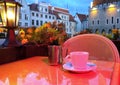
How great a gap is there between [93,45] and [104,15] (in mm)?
2451

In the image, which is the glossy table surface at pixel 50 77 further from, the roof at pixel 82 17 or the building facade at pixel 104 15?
the roof at pixel 82 17

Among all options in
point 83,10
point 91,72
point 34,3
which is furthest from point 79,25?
point 91,72

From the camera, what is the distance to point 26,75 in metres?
0.86

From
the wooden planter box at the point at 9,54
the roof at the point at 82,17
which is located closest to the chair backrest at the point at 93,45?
the wooden planter box at the point at 9,54

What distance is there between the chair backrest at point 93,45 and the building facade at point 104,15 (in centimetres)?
228

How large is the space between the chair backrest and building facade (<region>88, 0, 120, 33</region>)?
2.28 meters

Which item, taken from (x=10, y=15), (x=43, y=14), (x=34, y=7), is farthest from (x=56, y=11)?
(x=10, y=15)

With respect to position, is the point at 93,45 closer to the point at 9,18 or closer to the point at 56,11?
the point at 9,18

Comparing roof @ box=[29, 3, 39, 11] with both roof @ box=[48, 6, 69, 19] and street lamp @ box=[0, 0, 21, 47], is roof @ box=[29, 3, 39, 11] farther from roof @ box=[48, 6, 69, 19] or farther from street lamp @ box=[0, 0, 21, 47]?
street lamp @ box=[0, 0, 21, 47]

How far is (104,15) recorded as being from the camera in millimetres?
3840

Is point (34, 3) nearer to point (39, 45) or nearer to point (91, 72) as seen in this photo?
point (39, 45)

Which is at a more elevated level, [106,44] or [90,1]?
[90,1]

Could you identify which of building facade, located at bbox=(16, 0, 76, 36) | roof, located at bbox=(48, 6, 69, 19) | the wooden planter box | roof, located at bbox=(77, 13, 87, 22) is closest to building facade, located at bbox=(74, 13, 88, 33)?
roof, located at bbox=(77, 13, 87, 22)

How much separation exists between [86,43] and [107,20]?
2.46 m
